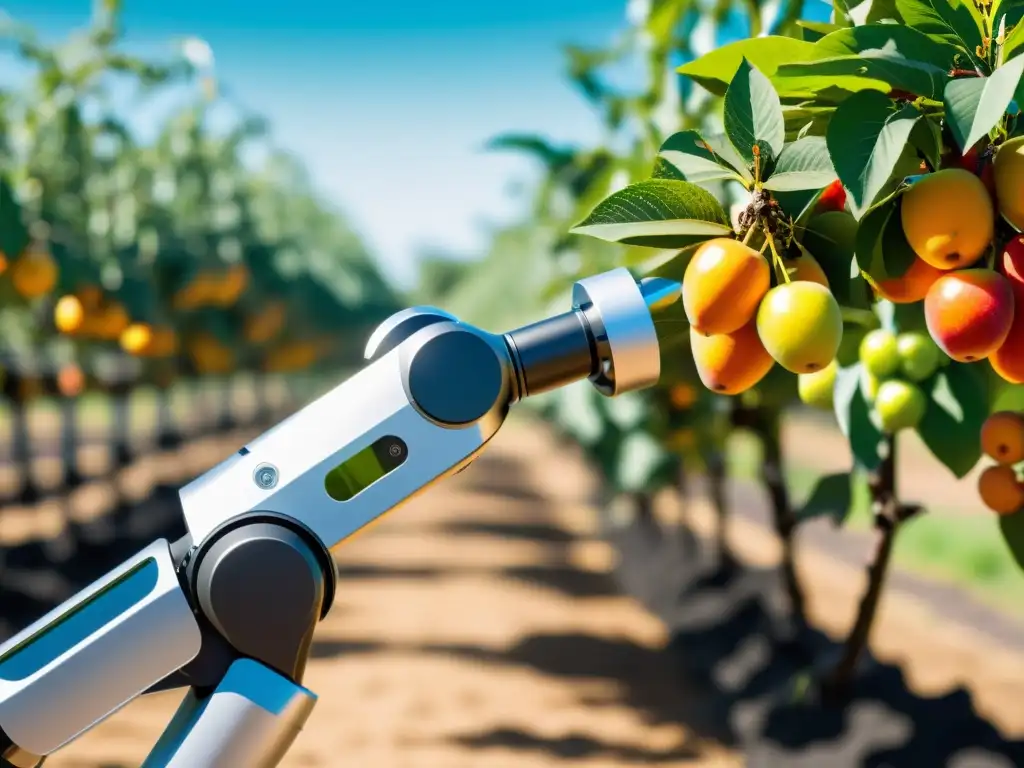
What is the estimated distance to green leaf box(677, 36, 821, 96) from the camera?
3.77 ft

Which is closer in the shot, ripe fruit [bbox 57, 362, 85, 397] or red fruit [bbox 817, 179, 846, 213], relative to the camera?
red fruit [bbox 817, 179, 846, 213]

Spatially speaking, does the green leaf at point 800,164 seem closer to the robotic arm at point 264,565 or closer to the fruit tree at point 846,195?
the fruit tree at point 846,195

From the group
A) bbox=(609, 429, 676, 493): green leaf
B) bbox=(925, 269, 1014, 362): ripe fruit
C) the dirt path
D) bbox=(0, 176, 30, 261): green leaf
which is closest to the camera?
bbox=(925, 269, 1014, 362): ripe fruit

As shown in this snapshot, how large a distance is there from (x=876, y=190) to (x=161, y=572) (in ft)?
2.84

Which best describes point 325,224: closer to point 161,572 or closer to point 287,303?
point 287,303

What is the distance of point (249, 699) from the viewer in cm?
104

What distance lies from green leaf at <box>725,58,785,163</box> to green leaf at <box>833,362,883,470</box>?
2.55 feet

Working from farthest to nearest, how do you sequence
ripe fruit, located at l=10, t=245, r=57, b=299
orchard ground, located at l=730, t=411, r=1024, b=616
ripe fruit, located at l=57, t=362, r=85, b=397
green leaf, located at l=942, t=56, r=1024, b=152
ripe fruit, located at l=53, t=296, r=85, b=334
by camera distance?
orchard ground, located at l=730, t=411, r=1024, b=616
ripe fruit, located at l=57, t=362, r=85, b=397
ripe fruit, located at l=53, t=296, r=85, b=334
ripe fruit, located at l=10, t=245, r=57, b=299
green leaf, located at l=942, t=56, r=1024, b=152

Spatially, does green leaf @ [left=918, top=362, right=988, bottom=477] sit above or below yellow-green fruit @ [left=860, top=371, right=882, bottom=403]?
below

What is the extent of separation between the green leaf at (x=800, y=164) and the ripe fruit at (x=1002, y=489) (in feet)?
2.24

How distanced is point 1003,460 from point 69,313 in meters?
5.13

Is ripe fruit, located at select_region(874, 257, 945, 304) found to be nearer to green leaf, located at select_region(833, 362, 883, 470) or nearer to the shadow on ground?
green leaf, located at select_region(833, 362, 883, 470)

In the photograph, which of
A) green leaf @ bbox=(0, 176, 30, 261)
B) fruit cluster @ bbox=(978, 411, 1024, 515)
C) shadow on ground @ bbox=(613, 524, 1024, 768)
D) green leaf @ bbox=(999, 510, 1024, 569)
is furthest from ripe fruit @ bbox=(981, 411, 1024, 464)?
green leaf @ bbox=(0, 176, 30, 261)

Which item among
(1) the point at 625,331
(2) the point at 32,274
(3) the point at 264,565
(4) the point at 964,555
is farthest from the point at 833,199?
(4) the point at 964,555
